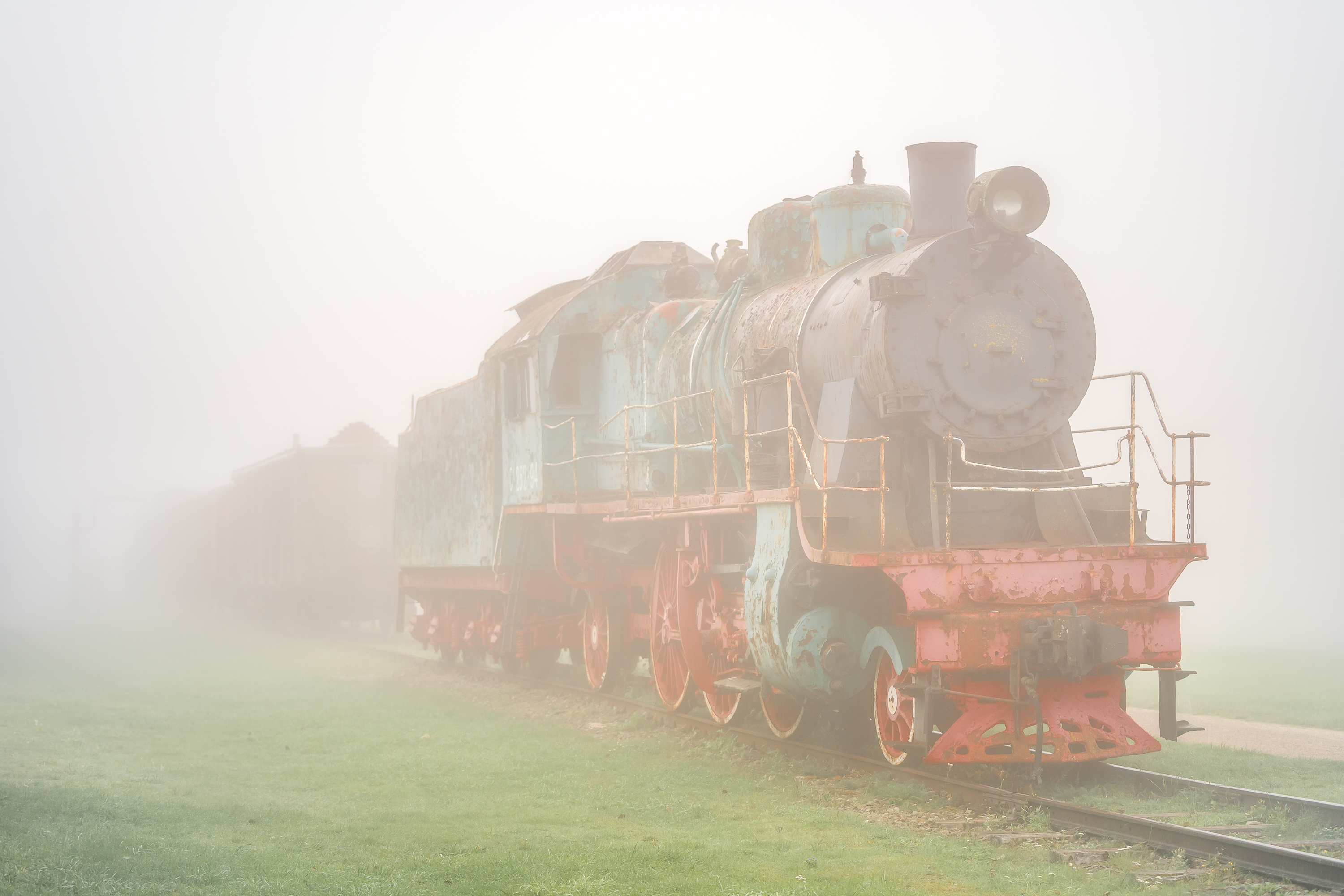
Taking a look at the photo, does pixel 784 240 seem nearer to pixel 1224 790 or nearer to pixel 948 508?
pixel 948 508

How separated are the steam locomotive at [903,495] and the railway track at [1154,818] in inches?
9.8

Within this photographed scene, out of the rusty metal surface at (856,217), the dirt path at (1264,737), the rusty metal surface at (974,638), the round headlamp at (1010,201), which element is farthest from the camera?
the dirt path at (1264,737)

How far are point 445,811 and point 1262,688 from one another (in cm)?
1226

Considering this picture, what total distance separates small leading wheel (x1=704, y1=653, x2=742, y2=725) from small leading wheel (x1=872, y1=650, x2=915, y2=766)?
1.90 metres

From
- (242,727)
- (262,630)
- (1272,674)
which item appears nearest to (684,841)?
(242,727)

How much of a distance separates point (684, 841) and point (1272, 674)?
1437 centimetres

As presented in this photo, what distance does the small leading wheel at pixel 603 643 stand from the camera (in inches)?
531

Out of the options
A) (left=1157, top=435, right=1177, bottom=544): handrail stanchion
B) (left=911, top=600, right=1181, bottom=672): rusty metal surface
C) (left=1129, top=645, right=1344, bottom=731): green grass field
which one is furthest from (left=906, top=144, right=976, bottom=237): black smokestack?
(left=1129, top=645, right=1344, bottom=731): green grass field

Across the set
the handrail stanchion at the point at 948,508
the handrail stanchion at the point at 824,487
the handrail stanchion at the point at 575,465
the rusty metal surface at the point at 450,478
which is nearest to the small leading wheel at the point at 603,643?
the handrail stanchion at the point at 575,465

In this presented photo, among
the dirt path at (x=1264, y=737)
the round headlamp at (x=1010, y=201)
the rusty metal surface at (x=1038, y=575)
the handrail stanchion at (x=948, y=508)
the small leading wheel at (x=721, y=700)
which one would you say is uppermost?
the round headlamp at (x=1010, y=201)

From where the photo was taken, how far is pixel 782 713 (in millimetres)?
10070

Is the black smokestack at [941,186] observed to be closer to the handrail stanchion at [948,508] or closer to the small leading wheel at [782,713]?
the handrail stanchion at [948,508]

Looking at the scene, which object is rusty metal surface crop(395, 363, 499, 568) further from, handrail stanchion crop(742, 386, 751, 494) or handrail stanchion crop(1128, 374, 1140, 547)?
handrail stanchion crop(1128, 374, 1140, 547)

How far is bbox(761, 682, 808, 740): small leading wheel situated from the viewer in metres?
9.80
